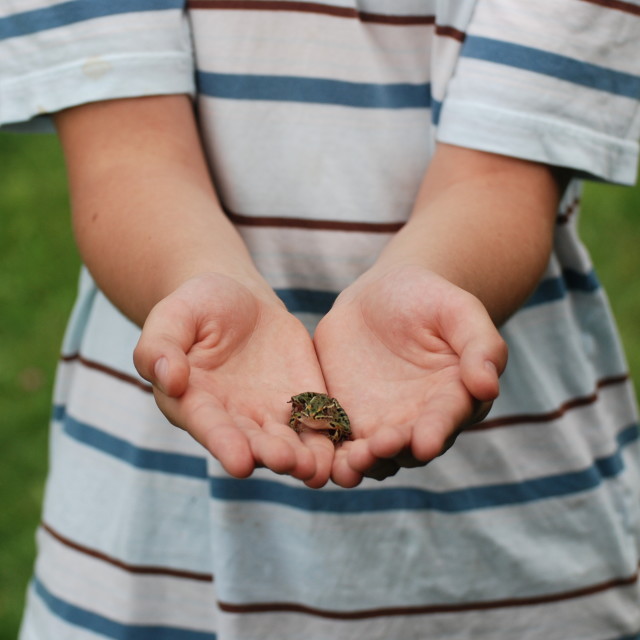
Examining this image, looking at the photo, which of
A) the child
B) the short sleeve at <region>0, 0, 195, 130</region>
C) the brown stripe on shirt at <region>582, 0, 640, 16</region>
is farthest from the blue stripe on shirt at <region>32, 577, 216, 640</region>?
the brown stripe on shirt at <region>582, 0, 640, 16</region>

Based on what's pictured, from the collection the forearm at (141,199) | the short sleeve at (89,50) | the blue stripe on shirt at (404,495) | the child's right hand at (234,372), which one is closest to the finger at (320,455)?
the child's right hand at (234,372)

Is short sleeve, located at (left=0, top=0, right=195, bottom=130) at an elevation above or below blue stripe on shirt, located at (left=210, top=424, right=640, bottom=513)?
above

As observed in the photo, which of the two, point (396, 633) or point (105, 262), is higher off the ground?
point (105, 262)

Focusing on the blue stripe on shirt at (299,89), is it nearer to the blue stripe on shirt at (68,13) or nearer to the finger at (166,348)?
the blue stripe on shirt at (68,13)

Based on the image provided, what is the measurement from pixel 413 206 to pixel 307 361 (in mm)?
564

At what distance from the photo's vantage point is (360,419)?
1.76m

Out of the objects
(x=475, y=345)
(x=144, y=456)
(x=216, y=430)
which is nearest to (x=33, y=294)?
(x=144, y=456)

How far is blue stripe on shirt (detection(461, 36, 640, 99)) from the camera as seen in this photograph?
6.53ft

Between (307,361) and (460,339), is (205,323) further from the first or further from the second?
(460,339)

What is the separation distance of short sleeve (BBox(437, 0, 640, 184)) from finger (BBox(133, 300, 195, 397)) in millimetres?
737

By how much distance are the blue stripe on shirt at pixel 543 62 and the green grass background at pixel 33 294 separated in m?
3.02

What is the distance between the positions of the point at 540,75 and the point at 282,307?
719 mm

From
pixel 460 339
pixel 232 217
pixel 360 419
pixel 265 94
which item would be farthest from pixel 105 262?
pixel 460 339

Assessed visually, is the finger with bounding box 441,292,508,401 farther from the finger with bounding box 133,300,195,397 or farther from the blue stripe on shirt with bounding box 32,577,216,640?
the blue stripe on shirt with bounding box 32,577,216,640
